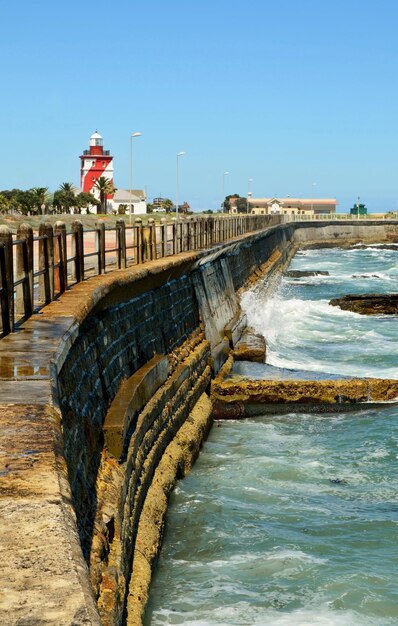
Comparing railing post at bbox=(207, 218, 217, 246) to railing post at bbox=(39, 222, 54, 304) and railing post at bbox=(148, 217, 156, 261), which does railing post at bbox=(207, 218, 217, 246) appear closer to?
railing post at bbox=(148, 217, 156, 261)

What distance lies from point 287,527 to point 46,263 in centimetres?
400

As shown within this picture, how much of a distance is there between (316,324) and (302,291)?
14903 mm

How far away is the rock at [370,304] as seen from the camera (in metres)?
32.7

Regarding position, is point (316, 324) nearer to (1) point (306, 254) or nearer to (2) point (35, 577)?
(2) point (35, 577)

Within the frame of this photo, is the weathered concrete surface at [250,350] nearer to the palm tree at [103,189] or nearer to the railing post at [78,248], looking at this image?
the railing post at [78,248]

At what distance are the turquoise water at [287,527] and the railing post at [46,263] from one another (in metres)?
2.94

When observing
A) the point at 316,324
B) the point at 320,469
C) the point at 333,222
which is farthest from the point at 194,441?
the point at 333,222

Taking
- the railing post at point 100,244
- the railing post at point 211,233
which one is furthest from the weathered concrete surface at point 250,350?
the railing post at point 211,233

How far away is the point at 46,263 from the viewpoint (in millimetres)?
9859

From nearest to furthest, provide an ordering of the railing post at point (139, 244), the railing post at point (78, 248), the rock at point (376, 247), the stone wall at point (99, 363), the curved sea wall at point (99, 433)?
1. the curved sea wall at point (99, 433)
2. the stone wall at point (99, 363)
3. the railing post at point (78, 248)
4. the railing post at point (139, 244)
5. the rock at point (376, 247)

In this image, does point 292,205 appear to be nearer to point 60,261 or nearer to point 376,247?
point 376,247

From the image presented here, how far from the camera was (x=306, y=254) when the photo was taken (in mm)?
86250

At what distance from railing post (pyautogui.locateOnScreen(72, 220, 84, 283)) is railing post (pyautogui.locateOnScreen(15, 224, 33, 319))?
2367mm

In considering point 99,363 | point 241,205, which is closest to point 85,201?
point 241,205
